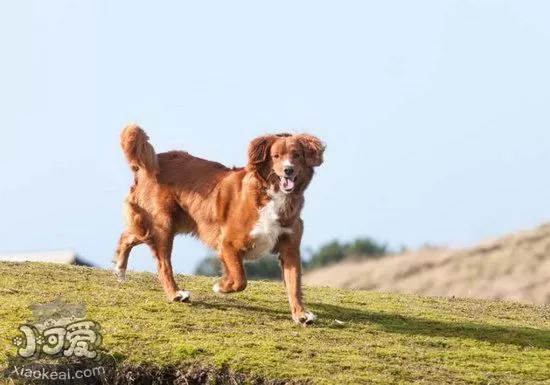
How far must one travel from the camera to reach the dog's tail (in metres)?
10.4

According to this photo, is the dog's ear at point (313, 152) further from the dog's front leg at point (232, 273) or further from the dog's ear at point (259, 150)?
the dog's front leg at point (232, 273)

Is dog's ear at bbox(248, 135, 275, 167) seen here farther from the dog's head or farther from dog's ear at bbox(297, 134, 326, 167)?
dog's ear at bbox(297, 134, 326, 167)

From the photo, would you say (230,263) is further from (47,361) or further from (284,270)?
(47,361)

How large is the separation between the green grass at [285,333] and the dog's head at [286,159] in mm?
1096

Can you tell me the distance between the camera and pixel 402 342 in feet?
31.4

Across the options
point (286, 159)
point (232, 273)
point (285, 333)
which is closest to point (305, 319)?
point (285, 333)

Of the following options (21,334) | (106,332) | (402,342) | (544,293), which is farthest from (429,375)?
(544,293)

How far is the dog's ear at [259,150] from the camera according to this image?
973 centimetres

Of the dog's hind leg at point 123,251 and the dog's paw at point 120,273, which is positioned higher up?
the dog's hind leg at point 123,251

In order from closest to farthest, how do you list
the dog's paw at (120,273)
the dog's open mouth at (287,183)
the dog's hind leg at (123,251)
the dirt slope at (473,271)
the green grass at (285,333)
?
the green grass at (285,333) → the dog's open mouth at (287,183) → the dog's hind leg at (123,251) → the dog's paw at (120,273) → the dirt slope at (473,271)

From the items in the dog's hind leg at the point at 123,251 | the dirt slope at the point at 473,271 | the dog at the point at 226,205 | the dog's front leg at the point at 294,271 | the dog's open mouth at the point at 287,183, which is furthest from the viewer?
the dirt slope at the point at 473,271

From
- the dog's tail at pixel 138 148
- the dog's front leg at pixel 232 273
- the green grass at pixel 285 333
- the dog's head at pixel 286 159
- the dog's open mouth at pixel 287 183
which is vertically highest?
the dog's tail at pixel 138 148

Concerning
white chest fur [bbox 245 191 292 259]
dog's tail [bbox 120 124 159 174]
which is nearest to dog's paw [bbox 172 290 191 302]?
white chest fur [bbox 245 191 292 259]

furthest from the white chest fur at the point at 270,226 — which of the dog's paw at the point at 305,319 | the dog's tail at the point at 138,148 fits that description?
the dog's tail at the point at 138,148
